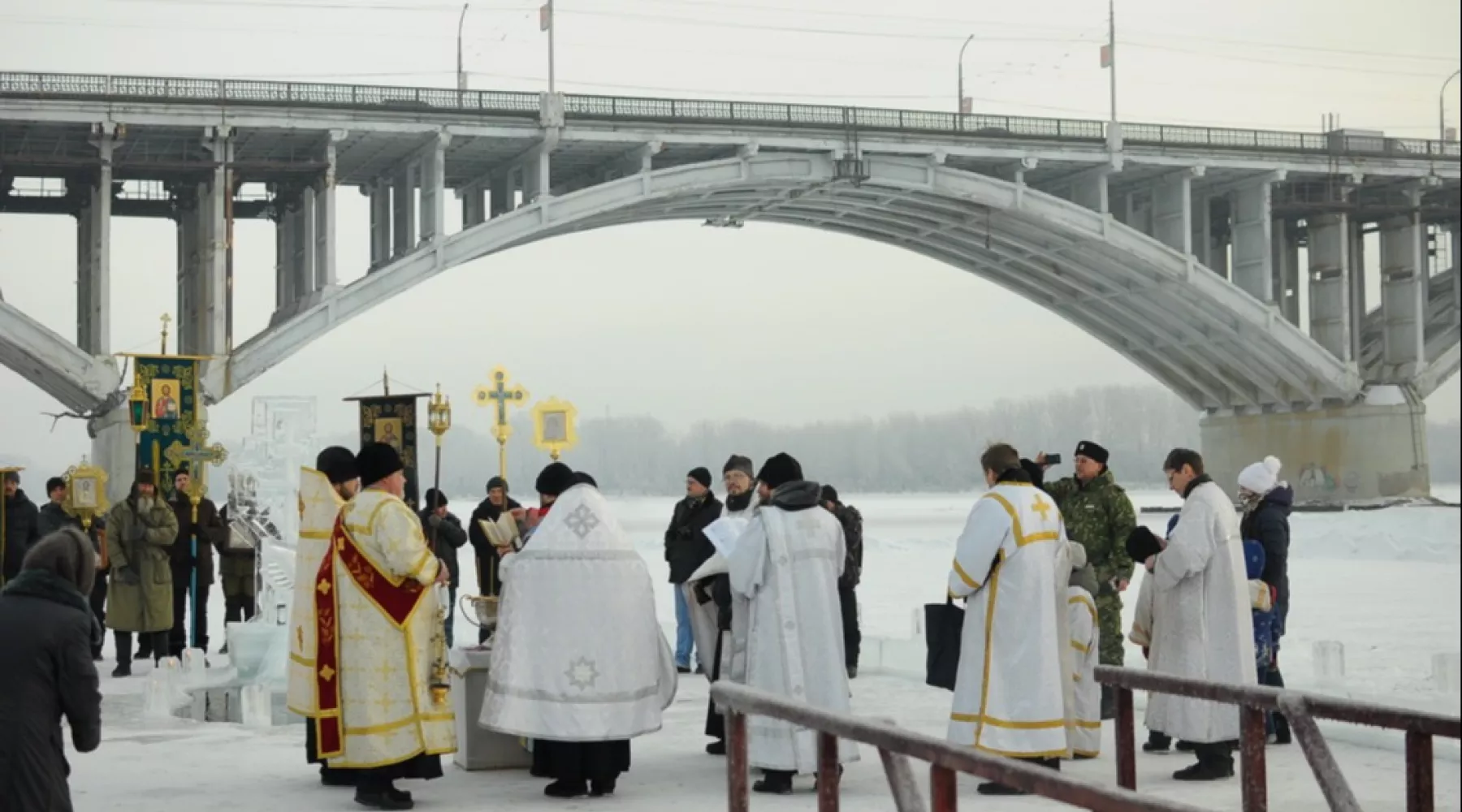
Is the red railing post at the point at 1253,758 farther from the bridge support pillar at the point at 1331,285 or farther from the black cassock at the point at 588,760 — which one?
the bridge support pillar at the point at 1331,285

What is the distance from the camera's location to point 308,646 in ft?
25.1

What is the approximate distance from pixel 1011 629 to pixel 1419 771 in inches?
119

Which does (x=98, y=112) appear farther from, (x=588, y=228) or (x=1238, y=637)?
(x=1238, y=637)

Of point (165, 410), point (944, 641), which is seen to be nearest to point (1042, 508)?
point (944, 641)

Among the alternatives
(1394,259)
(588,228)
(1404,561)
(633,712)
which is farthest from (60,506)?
(1394,259)

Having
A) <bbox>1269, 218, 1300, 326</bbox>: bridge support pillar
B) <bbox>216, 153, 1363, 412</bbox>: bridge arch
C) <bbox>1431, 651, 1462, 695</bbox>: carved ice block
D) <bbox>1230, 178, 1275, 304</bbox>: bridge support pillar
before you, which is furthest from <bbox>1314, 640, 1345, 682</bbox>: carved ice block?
<bbox>1269, 218, 1300, 326</bbox>: bridge support pillar

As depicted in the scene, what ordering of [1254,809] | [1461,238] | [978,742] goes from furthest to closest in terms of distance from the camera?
1. [978,742]
2. [1254,809]
3. [1461,238]

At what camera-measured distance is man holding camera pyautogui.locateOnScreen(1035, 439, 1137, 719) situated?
8.81m

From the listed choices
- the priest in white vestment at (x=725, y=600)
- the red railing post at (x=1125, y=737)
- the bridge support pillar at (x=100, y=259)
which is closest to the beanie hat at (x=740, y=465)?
the priest in white vestment at (x=725, y=600)

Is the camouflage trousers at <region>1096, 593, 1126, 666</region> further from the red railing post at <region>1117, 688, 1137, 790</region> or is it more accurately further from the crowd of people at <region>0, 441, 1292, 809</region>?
the red railing post at <region>1117, 688, 1137, 790</region>

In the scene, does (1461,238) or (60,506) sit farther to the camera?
(60,506)

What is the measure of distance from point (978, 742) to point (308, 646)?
279 cm

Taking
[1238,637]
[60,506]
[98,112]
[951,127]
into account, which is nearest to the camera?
[1238,637]

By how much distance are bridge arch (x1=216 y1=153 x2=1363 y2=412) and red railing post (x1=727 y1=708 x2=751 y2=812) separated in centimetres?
2524
